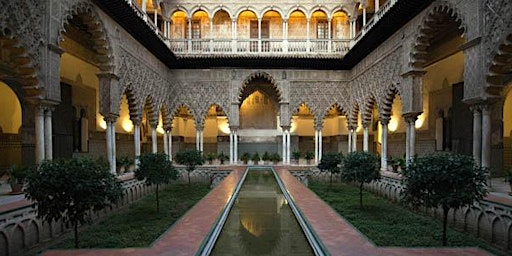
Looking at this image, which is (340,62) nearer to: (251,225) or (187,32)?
(187,32)

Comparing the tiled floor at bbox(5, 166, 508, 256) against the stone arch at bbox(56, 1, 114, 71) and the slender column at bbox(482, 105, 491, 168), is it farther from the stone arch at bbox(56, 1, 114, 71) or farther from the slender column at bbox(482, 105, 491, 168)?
the stone arch at bbox(56, 1, 114, 71)

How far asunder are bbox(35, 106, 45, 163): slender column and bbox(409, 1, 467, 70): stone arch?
33.8ft

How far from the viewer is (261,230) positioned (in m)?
6.71

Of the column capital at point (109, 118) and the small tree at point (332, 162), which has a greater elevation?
the column capital at point (109, 118)

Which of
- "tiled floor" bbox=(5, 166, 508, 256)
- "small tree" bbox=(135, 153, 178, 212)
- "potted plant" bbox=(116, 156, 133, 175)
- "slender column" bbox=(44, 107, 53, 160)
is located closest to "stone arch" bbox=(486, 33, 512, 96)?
"tiled floor" bbox=(5, 166, 508, 256)

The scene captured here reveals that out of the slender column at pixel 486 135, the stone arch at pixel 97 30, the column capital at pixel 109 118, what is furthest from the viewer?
the column capital at pixel 109 118

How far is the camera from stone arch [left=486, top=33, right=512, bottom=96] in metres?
7.57

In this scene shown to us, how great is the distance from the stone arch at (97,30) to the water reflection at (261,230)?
6.20m

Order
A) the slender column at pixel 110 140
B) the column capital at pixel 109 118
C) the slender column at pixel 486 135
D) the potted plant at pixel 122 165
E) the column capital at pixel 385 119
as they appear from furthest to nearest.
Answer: the column capital at pixel 385 119 < the potted plant at pixel 122 165 < the slender column at pixel 110 140 < the column capital at pixel 109 118 < the slender column at pixel 486 135

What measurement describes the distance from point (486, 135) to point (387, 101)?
20.7 ft

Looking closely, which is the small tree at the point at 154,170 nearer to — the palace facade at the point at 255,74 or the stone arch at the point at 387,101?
the palace facade at the point at 255,74

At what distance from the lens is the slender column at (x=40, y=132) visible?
8297mm

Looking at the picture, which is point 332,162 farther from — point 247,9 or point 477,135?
point 247,9

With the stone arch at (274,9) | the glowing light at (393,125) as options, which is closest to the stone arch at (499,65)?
the glowing light at (393,125)
